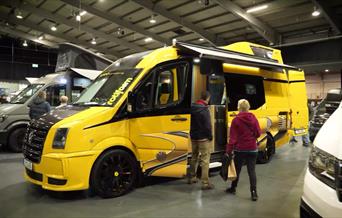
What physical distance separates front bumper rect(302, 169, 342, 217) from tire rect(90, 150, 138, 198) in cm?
271

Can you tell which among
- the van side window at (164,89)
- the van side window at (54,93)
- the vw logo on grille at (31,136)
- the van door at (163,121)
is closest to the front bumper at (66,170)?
the vw logo on grille at (31,136)

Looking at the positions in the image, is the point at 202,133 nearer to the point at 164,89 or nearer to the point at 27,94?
the point at 164,89

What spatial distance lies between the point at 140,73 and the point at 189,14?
32.0 ft

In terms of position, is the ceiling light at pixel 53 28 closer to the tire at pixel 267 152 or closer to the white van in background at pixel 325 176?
the tire at pixel 267 152

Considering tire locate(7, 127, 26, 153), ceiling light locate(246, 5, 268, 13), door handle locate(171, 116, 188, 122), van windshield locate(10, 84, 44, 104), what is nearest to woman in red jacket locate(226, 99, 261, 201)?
door handle locate(171, 116, 188, 122)

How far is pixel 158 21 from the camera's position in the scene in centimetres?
1495

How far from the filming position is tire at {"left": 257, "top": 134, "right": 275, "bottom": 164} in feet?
22.0

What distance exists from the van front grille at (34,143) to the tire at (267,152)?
4.61 metres

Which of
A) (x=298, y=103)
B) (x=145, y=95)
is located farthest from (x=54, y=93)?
(x=298, y=103)

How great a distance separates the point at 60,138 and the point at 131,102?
3.60ft

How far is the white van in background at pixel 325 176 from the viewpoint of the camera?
79.9 inches

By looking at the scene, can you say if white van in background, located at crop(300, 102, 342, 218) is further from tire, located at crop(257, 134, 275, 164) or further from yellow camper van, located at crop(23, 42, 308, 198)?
tire, located at crop(257, 134, 275, 164)

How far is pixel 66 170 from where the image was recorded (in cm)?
390

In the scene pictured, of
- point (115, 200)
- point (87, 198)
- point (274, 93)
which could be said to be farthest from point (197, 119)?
point (274, 93)
